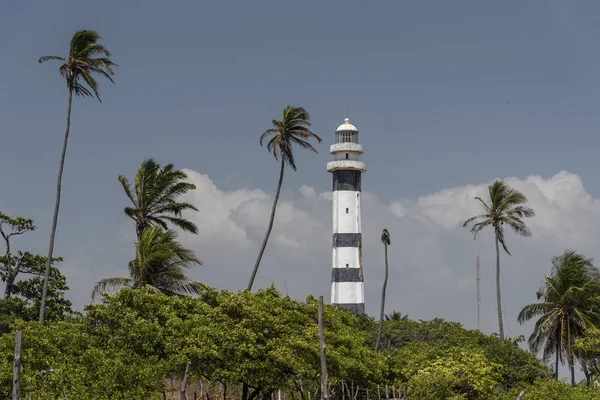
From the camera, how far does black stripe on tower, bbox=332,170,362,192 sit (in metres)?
68.1

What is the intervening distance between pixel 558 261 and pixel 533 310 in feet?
11.0

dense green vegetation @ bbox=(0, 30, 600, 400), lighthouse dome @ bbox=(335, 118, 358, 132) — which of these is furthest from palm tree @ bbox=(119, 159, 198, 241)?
lighthouse dome @ bbox=(335, 118, 358, 132)

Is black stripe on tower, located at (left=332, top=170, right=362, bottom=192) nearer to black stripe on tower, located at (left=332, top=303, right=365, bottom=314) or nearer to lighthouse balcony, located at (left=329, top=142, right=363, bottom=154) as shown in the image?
lighthouse balcony, located at (left=329, top=142, right=363, bottom=154)

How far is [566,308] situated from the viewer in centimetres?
5741

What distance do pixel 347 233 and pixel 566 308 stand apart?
16229 millimetres

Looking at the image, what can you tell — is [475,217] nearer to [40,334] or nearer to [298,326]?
[298,326]

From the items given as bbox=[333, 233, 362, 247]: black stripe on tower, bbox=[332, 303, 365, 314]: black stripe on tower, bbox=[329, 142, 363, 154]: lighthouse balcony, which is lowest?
bbox=[332, 303, 365, 314]: black stripe on tower

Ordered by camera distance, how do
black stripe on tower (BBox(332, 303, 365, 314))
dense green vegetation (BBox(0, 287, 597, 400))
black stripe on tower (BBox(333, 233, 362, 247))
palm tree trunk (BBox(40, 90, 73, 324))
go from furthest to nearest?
black stripe on tower (BBox(333, 233, 362, 247))
black stripe on tower (BBox(332, 303, 365, 314))
palm tree trunk (BBox(40, 90, 73, 324))
dense green vegetation (BBox(0, 287, 597, 400))

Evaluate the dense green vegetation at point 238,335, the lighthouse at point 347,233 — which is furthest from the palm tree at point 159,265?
the lighthouse at point 347,233

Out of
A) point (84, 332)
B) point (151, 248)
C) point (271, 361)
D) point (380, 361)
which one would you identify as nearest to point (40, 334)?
point (84, 332)

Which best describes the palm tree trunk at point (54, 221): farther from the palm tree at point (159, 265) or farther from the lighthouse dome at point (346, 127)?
the lighthouse dome at point (346, 127)

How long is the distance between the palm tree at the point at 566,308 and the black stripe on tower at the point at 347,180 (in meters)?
15.3

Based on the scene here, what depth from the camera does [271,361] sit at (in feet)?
129

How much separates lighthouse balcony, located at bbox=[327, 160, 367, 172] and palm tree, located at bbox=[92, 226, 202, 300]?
21.3 metres
